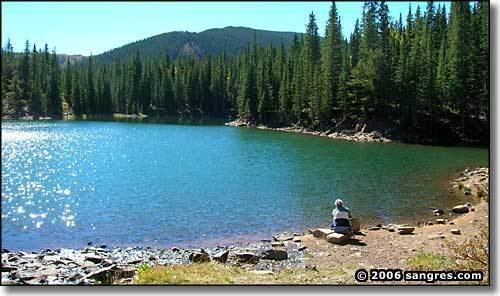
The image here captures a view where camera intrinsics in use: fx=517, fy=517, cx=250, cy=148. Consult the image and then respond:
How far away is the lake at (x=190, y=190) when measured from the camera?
13.9 m

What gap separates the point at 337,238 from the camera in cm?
1237

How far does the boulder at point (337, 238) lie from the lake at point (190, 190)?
220 centimetres

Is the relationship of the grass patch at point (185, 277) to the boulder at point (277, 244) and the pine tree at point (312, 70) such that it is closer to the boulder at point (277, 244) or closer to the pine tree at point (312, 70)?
the boulder at point (277, 244)

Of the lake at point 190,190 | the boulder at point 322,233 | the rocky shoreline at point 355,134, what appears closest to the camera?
the boulder at point 322,233

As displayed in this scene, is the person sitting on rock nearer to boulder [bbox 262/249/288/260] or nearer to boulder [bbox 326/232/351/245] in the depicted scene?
boulder [bbox 326/232/351/245]

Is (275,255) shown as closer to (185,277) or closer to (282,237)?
(282,237)

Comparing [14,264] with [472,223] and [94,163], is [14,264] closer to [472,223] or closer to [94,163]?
[472,223]

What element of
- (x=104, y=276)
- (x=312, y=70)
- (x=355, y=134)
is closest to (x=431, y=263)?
(x=104, y=276)

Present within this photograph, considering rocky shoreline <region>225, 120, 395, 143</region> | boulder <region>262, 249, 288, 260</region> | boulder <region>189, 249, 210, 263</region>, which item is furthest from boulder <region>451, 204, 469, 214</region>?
rocky shoreline <region>225, 120, 395, 143</region>

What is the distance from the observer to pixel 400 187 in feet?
72.5

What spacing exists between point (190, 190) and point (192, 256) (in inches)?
386

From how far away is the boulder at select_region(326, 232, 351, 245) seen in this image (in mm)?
12305

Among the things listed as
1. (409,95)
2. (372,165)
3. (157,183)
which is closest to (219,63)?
(409,95)

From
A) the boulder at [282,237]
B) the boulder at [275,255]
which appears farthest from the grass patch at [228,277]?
the boulder at [282,237]
